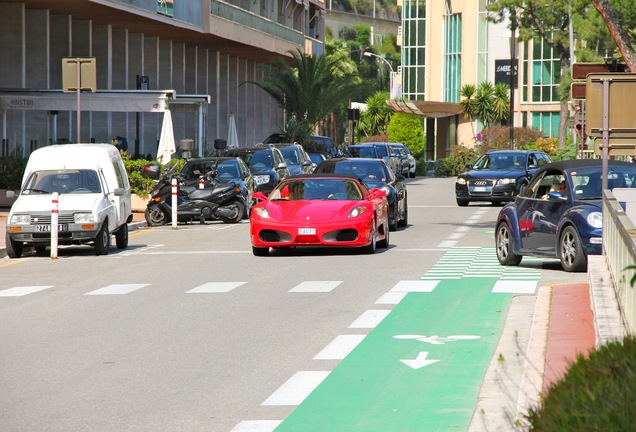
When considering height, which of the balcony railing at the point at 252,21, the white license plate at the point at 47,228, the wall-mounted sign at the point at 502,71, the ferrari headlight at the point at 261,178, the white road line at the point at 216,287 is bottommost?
the white road line at the point at 216,287

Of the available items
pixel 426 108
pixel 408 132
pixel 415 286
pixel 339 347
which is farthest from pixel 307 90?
pixel 339 347

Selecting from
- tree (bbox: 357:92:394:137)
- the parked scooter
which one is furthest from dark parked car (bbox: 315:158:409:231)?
tree (bbox: 357:92:394:137)

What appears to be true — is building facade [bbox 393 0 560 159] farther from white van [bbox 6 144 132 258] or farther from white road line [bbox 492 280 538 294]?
white road line [bbox 492 280 538 294]

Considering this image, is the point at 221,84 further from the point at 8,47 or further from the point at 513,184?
the point at 513,184

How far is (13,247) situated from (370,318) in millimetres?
10612

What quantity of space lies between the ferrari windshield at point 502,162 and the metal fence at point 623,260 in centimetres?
2628

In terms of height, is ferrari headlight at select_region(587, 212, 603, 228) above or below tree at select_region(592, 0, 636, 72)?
below

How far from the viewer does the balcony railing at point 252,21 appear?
53.4 meters

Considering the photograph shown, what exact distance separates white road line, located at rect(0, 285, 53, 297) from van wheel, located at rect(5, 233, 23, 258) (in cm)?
500

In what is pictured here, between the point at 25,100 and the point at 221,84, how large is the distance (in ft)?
87.7

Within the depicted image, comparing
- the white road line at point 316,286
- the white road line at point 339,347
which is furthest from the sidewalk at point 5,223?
the white road line at point 339,347

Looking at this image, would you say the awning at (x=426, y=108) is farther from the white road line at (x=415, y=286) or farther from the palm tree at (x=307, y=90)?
the white road line at (x=415, y=286)

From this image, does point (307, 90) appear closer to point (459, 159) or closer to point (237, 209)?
point (459, 159)

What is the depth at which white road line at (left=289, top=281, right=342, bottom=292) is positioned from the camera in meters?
15.8
